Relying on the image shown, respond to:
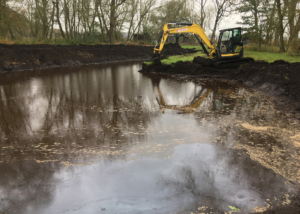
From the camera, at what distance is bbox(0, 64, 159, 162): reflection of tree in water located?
4371 millimetres

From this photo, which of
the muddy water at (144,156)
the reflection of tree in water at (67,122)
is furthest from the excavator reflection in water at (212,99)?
the reflection of tree in water at (67,122)

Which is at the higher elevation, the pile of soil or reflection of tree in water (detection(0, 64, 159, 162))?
the pile of soil

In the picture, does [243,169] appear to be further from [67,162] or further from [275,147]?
[67,162]

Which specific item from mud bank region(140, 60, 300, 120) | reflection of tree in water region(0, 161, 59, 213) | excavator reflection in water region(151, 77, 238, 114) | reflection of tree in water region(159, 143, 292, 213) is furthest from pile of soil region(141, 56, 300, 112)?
reflection of tree in water region(0, 161, 59, 213)

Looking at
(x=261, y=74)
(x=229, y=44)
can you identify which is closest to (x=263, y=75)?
(x=261, y=74)

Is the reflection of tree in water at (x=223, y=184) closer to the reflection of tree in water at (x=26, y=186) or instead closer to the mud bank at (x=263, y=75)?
the reflection of tree in water at (x=26, y=186)

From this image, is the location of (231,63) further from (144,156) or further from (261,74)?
(144,156)

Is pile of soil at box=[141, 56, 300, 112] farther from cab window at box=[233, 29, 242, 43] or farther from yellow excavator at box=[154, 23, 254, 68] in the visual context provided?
cab window at box=[233, 29, 242, 43]

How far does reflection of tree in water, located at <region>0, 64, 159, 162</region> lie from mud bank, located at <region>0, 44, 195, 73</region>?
7.07 meters

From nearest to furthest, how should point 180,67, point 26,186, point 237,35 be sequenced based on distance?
1. point 26,186
2. point 237,35
3. point 180,67

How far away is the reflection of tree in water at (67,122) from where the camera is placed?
4371mm

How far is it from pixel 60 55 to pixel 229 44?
13.2 m

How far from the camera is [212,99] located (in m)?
8.03

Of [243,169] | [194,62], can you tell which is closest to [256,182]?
[243,169]
